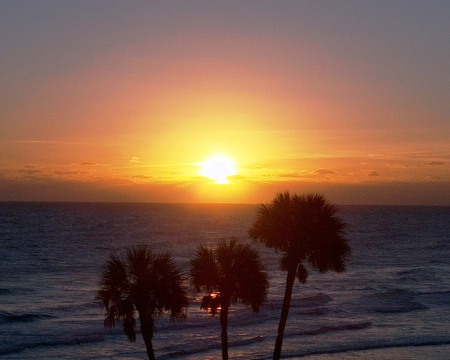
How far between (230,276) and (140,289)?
358 centimetres

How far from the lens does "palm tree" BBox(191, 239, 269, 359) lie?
26.6 m

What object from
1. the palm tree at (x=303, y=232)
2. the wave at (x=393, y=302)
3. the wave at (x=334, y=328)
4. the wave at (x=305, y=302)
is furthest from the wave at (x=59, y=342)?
the wave at (x=393, y=302)

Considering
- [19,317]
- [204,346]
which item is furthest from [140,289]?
[19,317]

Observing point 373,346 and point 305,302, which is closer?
point 373,346

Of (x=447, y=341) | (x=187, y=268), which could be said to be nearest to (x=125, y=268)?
(x=447, y=341)

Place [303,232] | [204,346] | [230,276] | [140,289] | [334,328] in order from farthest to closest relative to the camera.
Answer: [334,328] < [204,346] < [303,232] < [230,276] < [140,289]

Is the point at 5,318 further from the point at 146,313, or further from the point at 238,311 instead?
the point at 146,313

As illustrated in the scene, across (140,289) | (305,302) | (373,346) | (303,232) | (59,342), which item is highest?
(303,232)

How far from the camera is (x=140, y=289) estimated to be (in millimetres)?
24625

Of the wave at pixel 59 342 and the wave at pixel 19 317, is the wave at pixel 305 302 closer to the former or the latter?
the wave at pixel 59 342

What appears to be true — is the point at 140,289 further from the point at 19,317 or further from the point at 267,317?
the point at 19,317

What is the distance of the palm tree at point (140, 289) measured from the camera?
24.7 metres

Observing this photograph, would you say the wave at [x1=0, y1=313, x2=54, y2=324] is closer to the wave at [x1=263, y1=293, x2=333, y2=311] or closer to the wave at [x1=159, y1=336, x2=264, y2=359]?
the wave at [x1=159, y1=336, x2=264, y2=359]

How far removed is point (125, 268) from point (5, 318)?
29.0m
